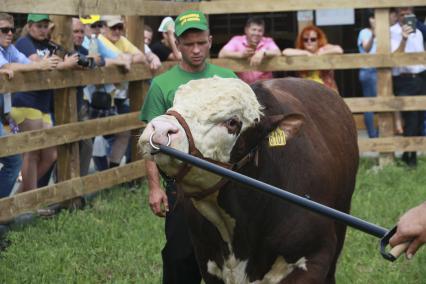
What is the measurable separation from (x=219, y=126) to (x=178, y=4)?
757cm

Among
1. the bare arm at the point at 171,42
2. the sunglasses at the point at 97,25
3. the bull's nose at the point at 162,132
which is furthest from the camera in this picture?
the bare arm at the point at 171,42

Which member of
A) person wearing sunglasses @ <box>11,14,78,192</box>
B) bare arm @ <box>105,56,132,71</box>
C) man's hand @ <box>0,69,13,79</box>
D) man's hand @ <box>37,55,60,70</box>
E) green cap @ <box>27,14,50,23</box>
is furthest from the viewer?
bare arm @ <box>105,56,132,71</box>

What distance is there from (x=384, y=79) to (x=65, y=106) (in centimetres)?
479

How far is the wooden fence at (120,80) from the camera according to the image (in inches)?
331

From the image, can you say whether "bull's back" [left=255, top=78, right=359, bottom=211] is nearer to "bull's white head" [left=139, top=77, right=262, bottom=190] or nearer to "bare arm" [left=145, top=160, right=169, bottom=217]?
"bull's white head" [left=139, top=77, right=262, bottom=190]

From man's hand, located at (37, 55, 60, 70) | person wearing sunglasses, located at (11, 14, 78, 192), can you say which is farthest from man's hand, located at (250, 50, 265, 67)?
man's hand, located at (37, 55, 60, 70)

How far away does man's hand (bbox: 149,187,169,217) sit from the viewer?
5.48 metres

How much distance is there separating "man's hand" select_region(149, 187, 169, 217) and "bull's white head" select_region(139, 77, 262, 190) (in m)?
0.99

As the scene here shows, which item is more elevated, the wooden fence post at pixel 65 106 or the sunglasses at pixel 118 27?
the sunglasses at pixel 118 27

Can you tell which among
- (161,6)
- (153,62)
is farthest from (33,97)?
(161,6)

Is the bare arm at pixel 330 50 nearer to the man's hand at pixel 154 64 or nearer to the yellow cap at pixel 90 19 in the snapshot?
the man's hand at pixel 154 64

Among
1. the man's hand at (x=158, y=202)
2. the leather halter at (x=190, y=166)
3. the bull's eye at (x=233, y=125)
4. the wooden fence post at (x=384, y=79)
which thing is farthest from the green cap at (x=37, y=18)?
the wooden fence post at (x=384, y=79)

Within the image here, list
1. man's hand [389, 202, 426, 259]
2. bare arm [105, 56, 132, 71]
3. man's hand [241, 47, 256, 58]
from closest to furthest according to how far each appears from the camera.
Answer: man's hand [389, 202, 426, 259]
bare arm [105, 56, 132, 71]
man's hand [241, 47, 256, 58]

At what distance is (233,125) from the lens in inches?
179
